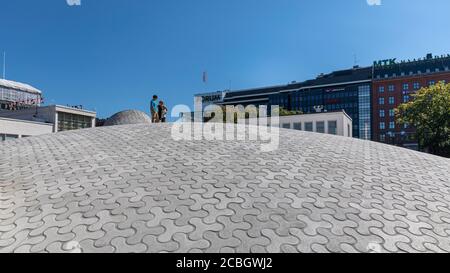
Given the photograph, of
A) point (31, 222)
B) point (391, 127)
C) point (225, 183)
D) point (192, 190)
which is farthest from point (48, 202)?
point (391, 127)

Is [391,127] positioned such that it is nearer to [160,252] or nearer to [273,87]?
[273,87]

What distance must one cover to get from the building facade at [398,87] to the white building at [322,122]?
4407cm

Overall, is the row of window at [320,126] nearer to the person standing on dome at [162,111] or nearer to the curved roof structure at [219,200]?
the person standing on dome at [162,111]

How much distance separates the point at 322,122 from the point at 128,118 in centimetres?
2026

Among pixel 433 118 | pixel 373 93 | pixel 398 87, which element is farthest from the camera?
pixel 373 93

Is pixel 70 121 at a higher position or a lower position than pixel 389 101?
lower

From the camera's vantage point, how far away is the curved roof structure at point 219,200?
4910mm

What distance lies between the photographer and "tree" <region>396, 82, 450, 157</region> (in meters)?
33.2

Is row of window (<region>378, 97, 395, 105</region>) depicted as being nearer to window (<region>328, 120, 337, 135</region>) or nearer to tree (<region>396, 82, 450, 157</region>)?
tree (<region>396, 82, 450, 157</region>)

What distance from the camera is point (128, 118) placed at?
106 feet

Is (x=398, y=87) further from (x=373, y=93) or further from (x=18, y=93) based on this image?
(x=18, y=93)

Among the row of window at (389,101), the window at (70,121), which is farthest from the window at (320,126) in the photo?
the row of window at (389,101)

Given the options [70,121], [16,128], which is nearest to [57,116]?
[70,121]

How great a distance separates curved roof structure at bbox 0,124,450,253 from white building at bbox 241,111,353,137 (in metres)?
23.8
